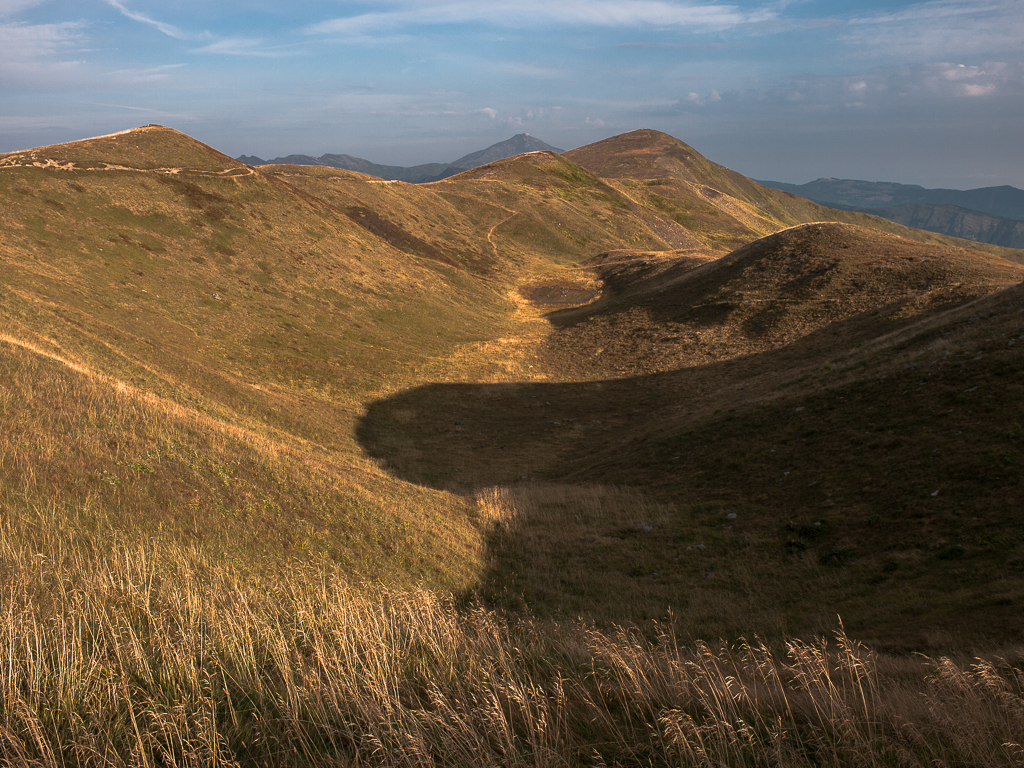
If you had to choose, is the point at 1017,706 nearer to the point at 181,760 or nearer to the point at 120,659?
the point at 181,760

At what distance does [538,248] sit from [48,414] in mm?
95761

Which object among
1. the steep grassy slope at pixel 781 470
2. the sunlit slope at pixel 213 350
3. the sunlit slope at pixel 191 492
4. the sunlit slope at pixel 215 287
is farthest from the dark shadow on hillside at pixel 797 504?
the sunlit slope at pixel 215 287

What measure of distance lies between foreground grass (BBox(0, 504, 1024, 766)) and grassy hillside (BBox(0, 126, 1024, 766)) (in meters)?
0.04

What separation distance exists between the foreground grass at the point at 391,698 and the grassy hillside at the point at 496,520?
4cm

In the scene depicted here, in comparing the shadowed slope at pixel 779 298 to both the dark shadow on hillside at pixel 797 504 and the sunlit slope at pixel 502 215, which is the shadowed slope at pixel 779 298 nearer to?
the dark shadow on hillside at pixel 797 504

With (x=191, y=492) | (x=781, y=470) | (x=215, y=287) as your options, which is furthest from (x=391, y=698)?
(x=215, y=287)

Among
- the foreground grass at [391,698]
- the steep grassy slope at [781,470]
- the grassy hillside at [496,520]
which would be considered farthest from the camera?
the steep grassy slope at [781,470]

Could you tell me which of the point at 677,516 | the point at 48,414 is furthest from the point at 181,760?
the point at 677,516

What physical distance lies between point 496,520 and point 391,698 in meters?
11.8

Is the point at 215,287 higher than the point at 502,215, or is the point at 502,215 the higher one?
the point at 502,215

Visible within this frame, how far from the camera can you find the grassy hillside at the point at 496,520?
454 centimetres

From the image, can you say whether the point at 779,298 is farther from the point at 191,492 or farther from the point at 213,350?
the point at 191,492

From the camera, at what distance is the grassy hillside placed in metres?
4.54

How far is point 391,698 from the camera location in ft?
16.1
